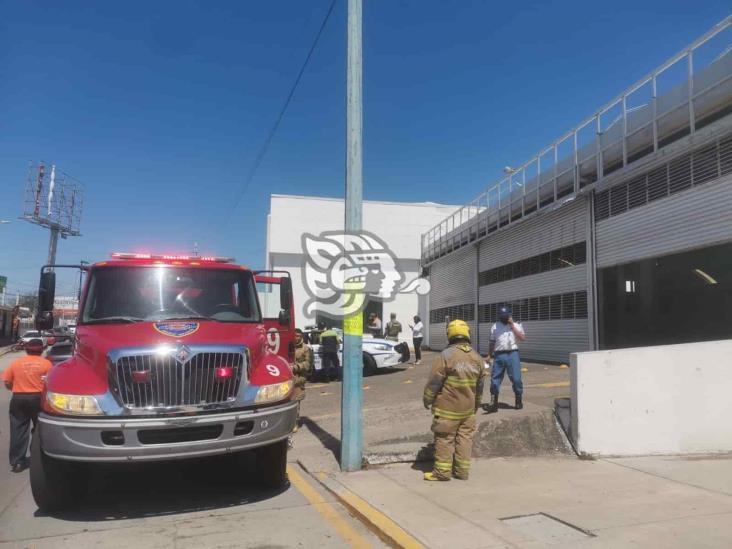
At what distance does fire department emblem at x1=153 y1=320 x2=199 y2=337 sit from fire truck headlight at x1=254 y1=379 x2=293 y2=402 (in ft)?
2.94

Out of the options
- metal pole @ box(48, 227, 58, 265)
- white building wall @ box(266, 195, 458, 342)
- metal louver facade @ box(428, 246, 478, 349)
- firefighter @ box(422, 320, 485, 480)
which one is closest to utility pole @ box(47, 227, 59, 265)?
metal pole @ box(48, 227, 58, 265)

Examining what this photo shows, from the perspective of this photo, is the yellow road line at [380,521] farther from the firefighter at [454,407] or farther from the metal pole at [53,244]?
the metal pole at [53,244]

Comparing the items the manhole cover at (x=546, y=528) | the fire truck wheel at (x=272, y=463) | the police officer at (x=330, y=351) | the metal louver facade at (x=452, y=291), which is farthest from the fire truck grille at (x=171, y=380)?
the metal louver facade at (x=452, y=291)

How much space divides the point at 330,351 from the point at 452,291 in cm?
1146

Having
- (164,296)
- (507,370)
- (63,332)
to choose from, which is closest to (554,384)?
(507,370)

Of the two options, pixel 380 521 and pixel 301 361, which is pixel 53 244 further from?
pixel 380 521

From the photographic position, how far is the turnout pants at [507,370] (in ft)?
28.1

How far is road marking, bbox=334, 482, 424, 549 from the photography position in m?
4.50

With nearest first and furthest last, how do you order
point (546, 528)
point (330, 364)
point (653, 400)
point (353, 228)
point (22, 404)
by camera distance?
point (546, 528) → point (353, 228) → point (653, 400) → point (22, 404) → point (330, 364)

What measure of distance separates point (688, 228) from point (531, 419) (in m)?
6.51

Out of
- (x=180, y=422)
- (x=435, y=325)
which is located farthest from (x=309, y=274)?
(x=180, y=422)

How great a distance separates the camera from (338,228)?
3572cm

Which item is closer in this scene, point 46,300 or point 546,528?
point 546,528
